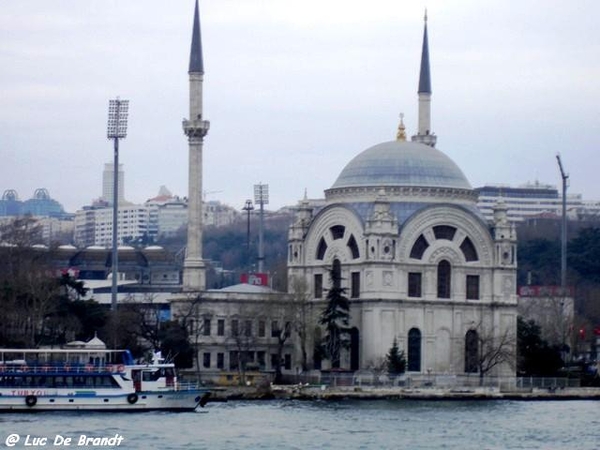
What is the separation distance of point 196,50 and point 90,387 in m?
30.9

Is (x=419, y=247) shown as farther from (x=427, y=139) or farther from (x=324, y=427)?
(x=324, y=427)

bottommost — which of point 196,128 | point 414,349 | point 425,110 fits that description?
point 414,349

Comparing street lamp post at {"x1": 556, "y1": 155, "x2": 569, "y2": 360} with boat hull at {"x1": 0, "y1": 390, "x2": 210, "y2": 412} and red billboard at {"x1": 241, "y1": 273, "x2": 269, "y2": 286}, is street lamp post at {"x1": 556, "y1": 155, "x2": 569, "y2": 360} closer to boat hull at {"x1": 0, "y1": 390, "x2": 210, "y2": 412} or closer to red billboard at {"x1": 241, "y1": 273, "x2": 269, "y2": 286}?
red billboard at {"x1": 241, "y1": 273, "x2": 269, "y2": 286}

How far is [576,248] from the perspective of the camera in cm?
14388

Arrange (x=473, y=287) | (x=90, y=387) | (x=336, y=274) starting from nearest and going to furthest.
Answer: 1. (x=90, y=387)
2. (x=336, y=274)
3. (x=473, y=287)

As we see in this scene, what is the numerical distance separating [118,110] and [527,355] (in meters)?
23.6

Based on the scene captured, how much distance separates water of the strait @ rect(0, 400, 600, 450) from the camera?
69.0 meters

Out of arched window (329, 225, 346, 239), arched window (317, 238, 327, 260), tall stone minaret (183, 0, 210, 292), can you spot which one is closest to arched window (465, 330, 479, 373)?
arched window (329, 225, 346, 239)

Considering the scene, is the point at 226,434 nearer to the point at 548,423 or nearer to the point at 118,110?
the point at 548,423

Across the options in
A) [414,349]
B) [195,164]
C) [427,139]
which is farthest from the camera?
[427,139]

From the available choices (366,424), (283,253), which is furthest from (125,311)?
(283,253)

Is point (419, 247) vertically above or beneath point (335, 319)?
above

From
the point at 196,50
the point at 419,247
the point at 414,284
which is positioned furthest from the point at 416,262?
the point at 196,50

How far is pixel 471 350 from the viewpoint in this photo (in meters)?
107
